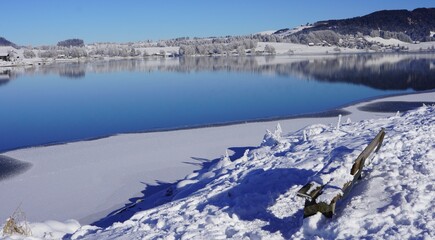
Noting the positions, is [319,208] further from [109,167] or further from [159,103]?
[159,103]

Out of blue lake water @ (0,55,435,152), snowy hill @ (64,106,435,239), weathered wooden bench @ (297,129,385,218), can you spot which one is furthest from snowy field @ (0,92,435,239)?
blue lake water @ (0,55,435,152)

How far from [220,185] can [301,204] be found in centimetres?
274

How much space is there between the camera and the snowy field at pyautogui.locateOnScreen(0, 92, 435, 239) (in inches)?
254

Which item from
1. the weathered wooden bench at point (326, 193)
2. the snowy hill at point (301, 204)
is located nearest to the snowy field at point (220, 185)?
the snowy hill at point (301, 204)

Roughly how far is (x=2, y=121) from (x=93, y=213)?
765 inches

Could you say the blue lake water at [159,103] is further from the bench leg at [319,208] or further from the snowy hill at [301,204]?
the bench leg at [319,208]

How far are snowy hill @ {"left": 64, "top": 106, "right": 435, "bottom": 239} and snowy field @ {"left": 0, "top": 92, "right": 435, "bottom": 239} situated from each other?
0.06 feet

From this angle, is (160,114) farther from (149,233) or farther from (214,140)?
(149,233)

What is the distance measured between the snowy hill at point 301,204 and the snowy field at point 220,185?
0.02 metres

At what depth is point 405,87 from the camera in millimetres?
38062

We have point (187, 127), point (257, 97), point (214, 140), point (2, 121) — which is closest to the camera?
point (214, 140)

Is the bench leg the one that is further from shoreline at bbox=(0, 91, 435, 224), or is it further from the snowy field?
shoreline at bbox=(0, 91, 435, 224)

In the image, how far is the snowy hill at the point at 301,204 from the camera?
6.10 metres

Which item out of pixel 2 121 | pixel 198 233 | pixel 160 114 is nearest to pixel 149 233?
pixel 198 233
